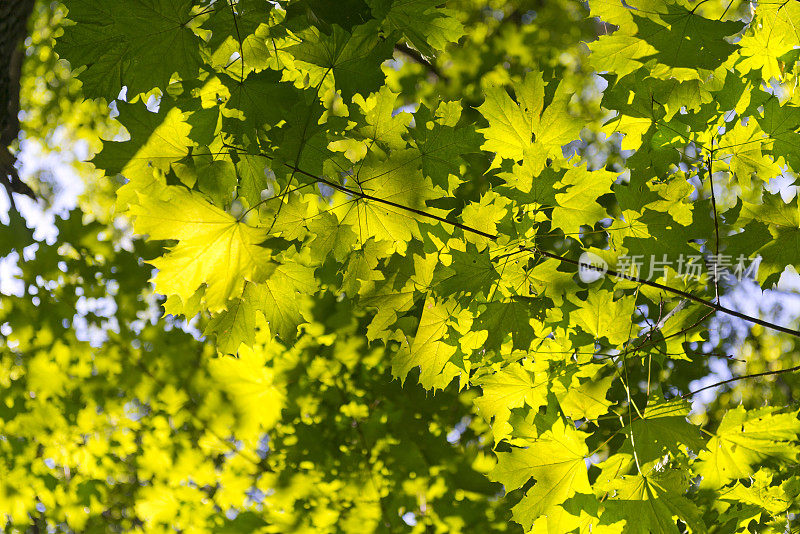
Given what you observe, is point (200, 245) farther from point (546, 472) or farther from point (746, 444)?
point (746, 444)

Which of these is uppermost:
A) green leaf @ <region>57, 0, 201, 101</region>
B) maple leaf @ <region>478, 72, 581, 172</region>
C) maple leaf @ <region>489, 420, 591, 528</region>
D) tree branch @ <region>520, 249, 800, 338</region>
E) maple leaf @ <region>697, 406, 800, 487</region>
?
green leaf @ <region>57, 0, 201, 101</region>

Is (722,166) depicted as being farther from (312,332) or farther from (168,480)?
(168,480)

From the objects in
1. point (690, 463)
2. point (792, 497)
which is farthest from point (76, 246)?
point (792, 497)

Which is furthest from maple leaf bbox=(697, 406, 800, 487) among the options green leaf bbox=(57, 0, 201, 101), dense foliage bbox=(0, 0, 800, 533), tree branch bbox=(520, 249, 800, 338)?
green leaf bbox=(57, 0, 201, 101)

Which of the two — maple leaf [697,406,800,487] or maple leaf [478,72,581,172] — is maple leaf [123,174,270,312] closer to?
maple leaf [478,72,581,172]

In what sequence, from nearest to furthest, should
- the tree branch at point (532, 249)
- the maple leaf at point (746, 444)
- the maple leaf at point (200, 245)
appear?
1. the maple leaf at point (200, 245)
2. the tree branch at point (532, 249)
3. the maple leaf at point (746, 444)

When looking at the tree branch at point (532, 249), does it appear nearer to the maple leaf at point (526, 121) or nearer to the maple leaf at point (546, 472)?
the maple leaf at point (526, 121)

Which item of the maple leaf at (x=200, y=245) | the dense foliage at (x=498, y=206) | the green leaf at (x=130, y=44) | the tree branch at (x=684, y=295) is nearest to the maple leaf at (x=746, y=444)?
the dense foliage at (x=498, y=206)

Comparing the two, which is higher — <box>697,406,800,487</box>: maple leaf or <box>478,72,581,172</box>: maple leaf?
<box>478,72,581,172</box>: maple leaf

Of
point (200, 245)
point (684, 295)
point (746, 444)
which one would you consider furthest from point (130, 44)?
point (746, 444)

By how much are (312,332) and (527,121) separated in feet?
6.40

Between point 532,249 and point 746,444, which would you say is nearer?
point 532,249

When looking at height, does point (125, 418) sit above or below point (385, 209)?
below

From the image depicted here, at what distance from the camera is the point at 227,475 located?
108 inches
